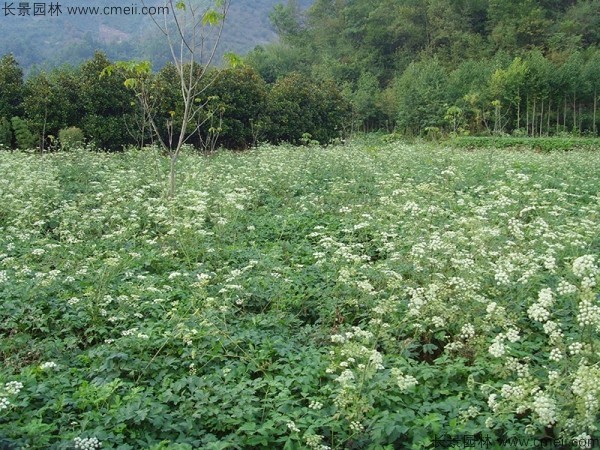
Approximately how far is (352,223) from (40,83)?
504 inches

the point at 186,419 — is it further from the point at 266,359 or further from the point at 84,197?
the point at 84,197

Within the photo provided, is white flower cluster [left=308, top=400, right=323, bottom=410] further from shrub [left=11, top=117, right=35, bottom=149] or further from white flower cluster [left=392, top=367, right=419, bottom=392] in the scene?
shrub [left=11, top=117, right=35, bottom=149]

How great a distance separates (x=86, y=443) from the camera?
2.61 metres

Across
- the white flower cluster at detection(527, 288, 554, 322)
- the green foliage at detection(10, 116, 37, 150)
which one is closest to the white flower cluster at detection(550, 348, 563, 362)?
the white flower cluster at detection(527, 288, 554, 322)

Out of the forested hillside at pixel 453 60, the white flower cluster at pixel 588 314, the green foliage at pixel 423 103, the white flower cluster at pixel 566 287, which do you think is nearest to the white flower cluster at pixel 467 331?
the white flower cluster at pixel 566 287

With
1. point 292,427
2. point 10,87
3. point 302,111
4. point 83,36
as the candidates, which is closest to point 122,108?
point 10,87

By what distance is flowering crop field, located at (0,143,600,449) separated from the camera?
284cm

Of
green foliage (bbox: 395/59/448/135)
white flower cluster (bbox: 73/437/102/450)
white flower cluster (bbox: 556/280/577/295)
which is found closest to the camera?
white flower cluster (bbox: 73/437/102/450)

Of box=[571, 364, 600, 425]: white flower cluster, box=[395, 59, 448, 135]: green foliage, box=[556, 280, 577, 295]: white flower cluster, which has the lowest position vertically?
box=[571, 364, 600, 425]: white flower cluster

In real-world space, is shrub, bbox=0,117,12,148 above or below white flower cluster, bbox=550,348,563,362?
above

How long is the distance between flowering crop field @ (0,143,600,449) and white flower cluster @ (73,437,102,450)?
14 millimetres

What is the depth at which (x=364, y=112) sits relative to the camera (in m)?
36.4

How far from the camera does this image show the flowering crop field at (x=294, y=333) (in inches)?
112

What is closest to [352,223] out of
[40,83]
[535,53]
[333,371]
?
[333,371]
